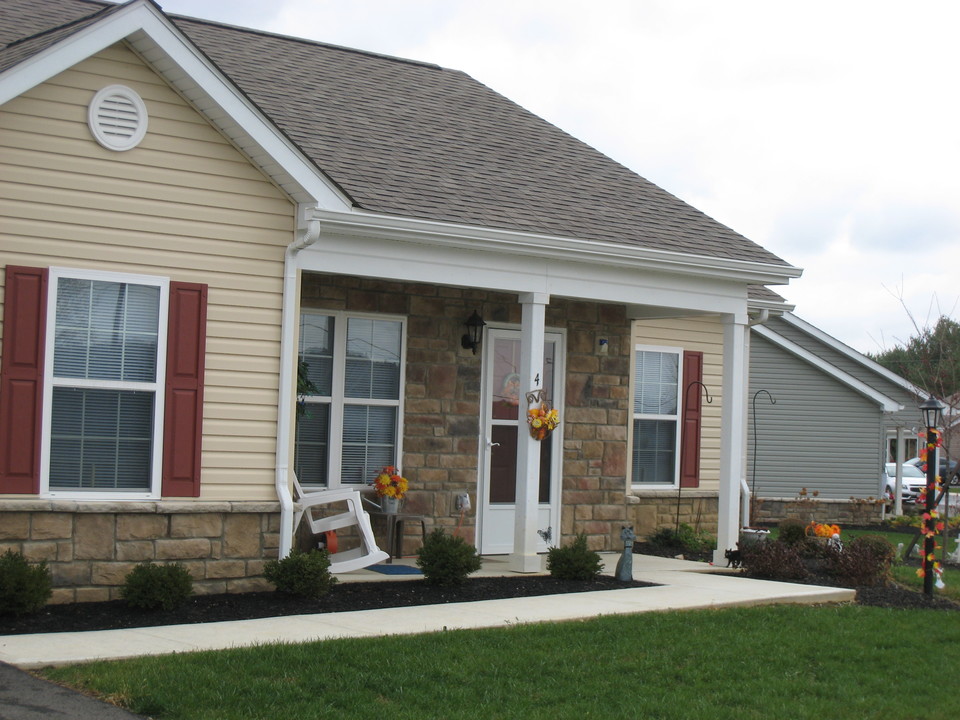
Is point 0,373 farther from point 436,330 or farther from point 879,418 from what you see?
point 879,418

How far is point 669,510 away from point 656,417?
115 centimetres

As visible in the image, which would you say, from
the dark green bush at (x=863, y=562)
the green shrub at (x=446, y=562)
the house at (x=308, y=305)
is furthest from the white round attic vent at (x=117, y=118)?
the dark green bush at (x=863, y=562)

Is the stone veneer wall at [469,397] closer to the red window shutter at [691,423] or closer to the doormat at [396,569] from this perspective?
the doormat at [396,569]

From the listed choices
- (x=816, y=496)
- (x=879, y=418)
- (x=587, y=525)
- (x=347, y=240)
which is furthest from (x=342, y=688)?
(x=879, y=418)

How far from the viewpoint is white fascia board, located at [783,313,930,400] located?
2577 centimetres

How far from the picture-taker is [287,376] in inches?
360

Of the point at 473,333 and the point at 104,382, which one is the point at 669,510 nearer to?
the point at 473,333

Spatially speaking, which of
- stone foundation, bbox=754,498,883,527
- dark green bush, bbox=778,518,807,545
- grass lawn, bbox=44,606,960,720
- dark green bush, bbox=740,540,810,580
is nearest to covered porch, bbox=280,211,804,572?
dark green bush, bbox=740,540,810,580

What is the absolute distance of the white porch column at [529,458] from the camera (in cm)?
1059

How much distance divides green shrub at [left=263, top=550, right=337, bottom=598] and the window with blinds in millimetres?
1130

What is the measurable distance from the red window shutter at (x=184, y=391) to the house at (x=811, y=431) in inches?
605

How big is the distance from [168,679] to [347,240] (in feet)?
15.0

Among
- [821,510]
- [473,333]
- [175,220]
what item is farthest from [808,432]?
[175,220]

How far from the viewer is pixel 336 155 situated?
10.8 meters
